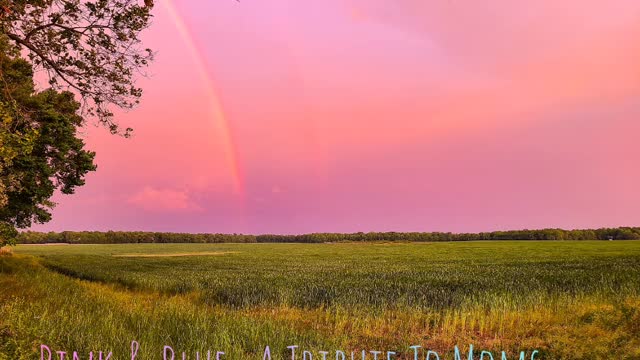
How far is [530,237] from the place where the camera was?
17375 centimetres

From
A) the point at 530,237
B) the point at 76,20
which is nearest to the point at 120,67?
the point at 76,20

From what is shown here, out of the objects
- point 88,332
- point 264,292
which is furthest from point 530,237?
point 88,332

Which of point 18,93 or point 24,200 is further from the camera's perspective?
point 24,200

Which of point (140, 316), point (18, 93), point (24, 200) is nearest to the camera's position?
point (140, 316)

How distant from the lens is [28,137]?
12547 mm

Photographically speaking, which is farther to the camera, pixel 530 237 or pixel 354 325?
pixel 530 237

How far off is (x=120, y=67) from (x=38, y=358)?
12.5m

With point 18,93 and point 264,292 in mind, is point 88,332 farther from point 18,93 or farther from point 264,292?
point 18,93

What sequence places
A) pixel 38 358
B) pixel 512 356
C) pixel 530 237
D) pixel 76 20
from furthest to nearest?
pixel 530 237 → pixel 76 20 → pixel 512 356 → pixel 38 358

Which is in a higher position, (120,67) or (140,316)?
(120,67)

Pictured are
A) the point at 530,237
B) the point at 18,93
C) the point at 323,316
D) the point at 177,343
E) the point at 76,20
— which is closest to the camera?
the point at 177,343

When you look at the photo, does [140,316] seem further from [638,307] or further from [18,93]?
[18,93]

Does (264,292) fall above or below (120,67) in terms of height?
below

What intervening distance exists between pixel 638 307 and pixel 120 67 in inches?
718
